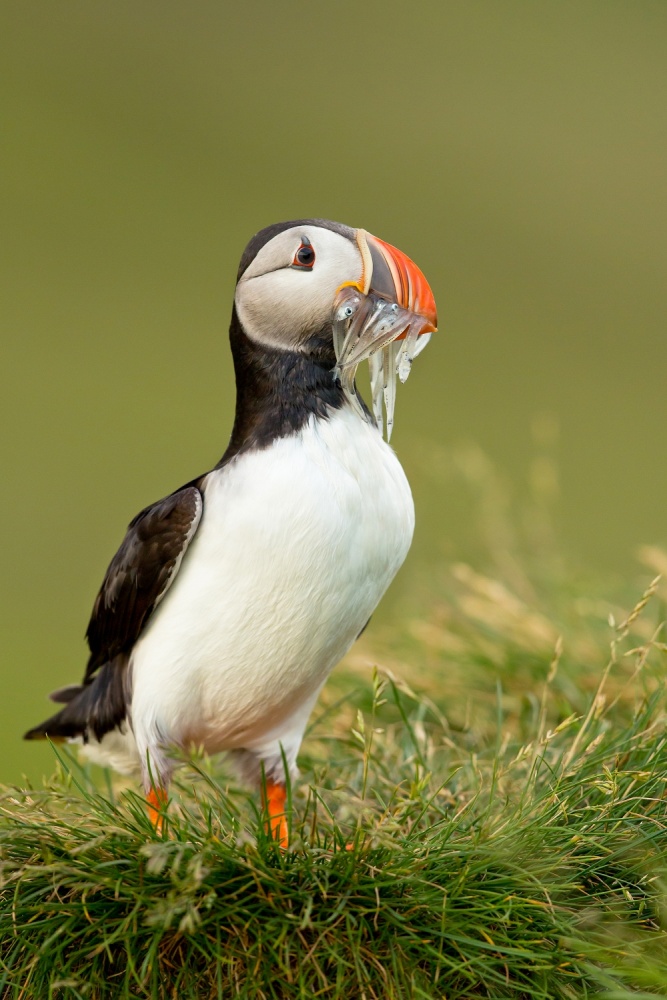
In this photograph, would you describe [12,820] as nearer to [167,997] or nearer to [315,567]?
[167,997]

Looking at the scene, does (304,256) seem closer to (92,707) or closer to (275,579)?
(275,579)

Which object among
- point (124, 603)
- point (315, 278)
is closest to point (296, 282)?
point (315, 278)

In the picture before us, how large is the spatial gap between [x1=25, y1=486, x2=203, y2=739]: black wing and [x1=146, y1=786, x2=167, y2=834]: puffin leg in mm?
406

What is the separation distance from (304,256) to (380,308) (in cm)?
24

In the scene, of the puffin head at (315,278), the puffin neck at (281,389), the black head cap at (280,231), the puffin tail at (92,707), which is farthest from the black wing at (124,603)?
the black head cap at (280,231)

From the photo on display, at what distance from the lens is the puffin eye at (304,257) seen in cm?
275

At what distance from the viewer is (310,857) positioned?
243 cm

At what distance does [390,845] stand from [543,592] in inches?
105

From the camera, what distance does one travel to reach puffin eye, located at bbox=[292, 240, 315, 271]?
2.75 meters

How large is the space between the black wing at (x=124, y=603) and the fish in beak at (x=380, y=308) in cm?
59

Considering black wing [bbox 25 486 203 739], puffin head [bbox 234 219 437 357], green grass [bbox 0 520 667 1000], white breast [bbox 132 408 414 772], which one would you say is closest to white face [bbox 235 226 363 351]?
puffin head [bbox 234 219 437 357]

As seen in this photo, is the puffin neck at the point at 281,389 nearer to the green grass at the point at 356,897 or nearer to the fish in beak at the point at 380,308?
the fish in beak at the point at 380,308

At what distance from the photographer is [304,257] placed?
2.75m

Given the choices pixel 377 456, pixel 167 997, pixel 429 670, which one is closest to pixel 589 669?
pixel 429 670
